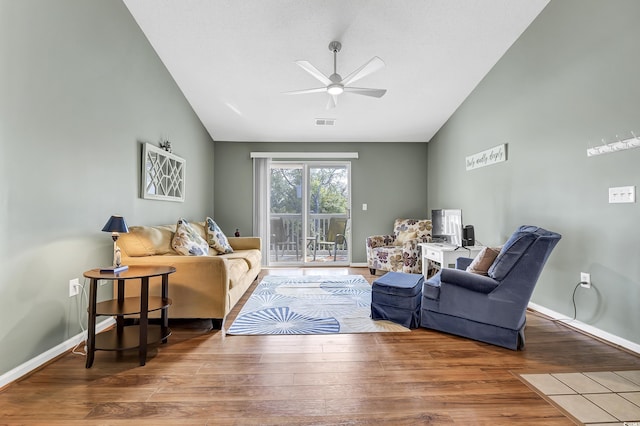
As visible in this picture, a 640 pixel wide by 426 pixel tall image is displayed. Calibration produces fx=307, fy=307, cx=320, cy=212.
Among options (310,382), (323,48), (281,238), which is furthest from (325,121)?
(310,382)

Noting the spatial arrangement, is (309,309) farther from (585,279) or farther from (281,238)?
(281,238)

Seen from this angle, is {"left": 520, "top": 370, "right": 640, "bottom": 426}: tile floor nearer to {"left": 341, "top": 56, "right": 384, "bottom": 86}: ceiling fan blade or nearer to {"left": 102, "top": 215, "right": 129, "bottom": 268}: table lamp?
{"left": 341, "top": 56, "right": 384, "bottom": 86}: ceiling fan blade

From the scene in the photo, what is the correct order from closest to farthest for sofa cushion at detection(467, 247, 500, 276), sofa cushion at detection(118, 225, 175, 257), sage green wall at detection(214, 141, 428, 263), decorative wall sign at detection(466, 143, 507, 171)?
sofa cushion at detection(467, 247, 500, 276), sofa cushion at detection(118, 225, 175, 257), decorative wall sign at detection(466, 143, 507, 171), sage green wall at detection(214, 141, 428, 263)

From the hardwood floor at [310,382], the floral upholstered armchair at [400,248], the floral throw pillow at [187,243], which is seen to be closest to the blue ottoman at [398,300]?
the hardwood floor at [310,382]

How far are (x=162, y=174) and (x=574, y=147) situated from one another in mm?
4258

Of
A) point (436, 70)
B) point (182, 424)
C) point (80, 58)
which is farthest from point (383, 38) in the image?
point (182, 424)

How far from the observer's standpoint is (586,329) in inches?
100

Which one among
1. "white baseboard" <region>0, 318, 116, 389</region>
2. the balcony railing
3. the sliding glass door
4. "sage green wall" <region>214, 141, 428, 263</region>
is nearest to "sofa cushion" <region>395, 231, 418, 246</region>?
"sage green wall" <region>214, 141, 428, 263</region>

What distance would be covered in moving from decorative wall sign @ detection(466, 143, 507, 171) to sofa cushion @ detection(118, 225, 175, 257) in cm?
384

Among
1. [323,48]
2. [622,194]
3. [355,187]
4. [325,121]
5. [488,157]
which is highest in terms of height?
[323,48]

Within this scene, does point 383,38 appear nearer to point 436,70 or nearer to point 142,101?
point 436,70

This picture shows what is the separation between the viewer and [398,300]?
274 cm

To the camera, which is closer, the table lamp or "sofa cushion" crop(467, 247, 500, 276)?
the table lamp

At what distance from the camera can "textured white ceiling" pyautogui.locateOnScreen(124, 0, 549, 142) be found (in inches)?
115
